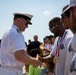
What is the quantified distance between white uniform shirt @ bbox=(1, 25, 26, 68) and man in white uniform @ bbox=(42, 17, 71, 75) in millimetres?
511

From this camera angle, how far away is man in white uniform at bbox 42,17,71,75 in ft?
13.2

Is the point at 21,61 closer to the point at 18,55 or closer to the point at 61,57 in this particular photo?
the point at 18,55

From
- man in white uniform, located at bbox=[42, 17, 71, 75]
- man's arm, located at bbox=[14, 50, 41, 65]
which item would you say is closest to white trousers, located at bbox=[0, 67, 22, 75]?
man's arm, located at bbox=[14, 50, 41, 65]

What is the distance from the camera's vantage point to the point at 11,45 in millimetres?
4305

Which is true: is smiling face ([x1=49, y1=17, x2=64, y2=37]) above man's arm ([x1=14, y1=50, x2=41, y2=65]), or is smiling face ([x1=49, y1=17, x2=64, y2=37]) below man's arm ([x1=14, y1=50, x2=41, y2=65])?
above

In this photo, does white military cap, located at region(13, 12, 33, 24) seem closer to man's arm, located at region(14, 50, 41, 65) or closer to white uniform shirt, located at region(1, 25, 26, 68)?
white uniform shirt, located at region(1, 25, 26, 68)

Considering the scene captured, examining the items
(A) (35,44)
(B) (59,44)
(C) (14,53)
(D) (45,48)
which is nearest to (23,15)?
(C) (14,53)

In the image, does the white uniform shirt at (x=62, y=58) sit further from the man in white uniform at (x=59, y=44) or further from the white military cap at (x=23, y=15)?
the white military cap at (x=23, y=15)

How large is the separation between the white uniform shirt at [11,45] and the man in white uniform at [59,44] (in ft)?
1.68

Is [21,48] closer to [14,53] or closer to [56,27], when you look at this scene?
[14,53]

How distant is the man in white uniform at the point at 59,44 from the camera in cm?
404

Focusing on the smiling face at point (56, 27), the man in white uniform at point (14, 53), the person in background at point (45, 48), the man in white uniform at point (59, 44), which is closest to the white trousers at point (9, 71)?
the man in white uniform at point (14, 53)

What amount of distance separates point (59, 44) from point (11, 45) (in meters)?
0.72

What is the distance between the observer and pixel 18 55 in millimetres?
4188
